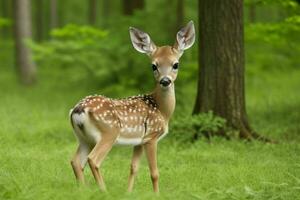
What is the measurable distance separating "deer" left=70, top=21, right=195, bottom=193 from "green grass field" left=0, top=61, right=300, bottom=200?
1.00 ft

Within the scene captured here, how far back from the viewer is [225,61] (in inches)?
427

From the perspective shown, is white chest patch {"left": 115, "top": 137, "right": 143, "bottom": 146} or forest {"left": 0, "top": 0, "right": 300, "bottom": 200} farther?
forest {"left": 0, "top": 0, "right": 300, "bottom": 200}

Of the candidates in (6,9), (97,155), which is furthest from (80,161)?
(6,9)

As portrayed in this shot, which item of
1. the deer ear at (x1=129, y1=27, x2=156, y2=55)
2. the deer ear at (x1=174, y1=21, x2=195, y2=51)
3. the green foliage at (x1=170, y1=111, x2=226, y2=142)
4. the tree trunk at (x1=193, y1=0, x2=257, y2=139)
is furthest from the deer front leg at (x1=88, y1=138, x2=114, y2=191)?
the tree trunk at (x1=193, y1=0, x2=257, y2=139)

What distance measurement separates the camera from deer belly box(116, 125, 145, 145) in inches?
278

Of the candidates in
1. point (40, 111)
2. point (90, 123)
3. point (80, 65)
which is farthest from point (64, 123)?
point (90, 123)

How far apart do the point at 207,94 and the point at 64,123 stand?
369 centimetres

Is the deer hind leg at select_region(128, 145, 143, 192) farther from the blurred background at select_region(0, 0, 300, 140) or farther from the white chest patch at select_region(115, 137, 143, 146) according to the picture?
the blurred background at select_region(0, 0, 300, 140)

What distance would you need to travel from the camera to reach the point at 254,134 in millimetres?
10969

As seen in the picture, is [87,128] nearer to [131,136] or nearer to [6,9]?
[131,136]

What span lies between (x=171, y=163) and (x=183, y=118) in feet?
6.61

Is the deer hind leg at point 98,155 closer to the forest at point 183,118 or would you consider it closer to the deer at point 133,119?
the deer at point 133,119

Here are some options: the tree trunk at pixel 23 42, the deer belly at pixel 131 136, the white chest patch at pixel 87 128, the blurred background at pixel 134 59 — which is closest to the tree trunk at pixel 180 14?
the blurred background at pixel 134 59

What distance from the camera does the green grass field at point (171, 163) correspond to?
6.94 meters
